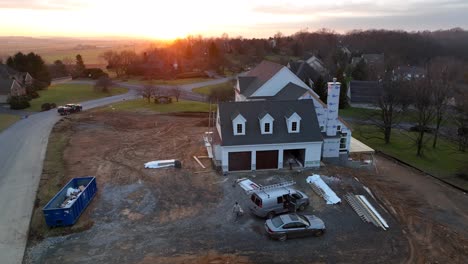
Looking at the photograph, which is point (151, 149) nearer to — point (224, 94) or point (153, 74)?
point (224, 94)

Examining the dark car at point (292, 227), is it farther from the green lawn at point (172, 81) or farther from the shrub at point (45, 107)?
the green lawn at point (172, 81)

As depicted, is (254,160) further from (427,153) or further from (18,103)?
(18,103)

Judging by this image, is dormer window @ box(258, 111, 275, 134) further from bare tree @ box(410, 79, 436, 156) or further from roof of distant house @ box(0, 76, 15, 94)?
roof of distant house @ box(0, 76, 15, 94)

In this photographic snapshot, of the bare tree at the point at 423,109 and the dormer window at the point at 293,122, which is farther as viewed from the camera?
the bare tree at the point at 423,109

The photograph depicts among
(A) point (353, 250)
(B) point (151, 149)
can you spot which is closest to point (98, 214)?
(B) point (151, 149)

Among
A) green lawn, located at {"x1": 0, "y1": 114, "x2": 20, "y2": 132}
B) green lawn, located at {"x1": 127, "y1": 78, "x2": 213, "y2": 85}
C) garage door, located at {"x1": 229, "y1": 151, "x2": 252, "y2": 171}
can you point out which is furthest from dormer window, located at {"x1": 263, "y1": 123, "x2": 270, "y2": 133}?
green lawn, located at {"x1": 127, "y1": 78, "x2": 213, "y2": 85}

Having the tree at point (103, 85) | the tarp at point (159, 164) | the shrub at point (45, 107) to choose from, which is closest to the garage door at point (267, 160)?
the tarp at point (159, 164)
